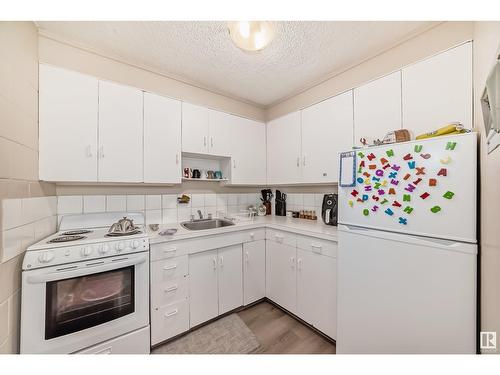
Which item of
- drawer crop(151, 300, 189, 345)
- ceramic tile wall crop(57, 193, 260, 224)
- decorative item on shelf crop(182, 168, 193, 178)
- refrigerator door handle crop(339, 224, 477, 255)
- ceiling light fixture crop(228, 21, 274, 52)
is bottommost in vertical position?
drawer crop(151, 300, 189, 345)

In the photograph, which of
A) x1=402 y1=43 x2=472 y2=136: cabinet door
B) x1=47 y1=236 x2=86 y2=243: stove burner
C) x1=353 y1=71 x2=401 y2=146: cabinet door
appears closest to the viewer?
x1=402 y1=43 x2=472 y2=136: cabinet door

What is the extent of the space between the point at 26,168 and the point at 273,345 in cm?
209

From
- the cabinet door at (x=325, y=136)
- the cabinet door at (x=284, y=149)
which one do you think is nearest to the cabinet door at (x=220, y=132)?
the cabinet door at (x=284, y=149)

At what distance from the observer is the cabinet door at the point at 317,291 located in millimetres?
1524

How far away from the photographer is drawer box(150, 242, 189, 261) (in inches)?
58.1

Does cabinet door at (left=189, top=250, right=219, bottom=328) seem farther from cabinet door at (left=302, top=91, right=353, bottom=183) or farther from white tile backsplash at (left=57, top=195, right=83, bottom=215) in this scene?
cabinet door at (left=302, top=91, right=353, bottom=183)

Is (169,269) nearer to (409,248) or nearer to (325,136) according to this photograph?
(409,248)

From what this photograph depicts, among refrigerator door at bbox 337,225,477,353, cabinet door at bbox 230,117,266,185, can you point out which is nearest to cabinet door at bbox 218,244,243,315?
cabinet door at bbox 230,117,266,185

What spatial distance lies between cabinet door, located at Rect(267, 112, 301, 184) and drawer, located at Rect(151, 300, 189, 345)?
1.58 m

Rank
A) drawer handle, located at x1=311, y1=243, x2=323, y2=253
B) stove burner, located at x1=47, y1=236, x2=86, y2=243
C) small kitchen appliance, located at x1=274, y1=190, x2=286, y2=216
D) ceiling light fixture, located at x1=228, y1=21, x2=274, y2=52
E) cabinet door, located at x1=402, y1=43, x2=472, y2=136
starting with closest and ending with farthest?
ceiling light fixture, located at x1=228, y1=21, x2=274, y2=52 → cabinet door, located at x1=402, y1=43, x2=472, y2=136 → stove burner, located at x1=47, y1=236, x2=86, y2=243 → drawer handle, located at x1=311, y1=243, x2=323, y2=253 → small kitchen appliance, located at x1=274, y1=190, x2=286, y2=216

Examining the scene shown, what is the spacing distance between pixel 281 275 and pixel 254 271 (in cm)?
28

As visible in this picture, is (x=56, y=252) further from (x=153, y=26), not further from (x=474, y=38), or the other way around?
(x=474, y=38)
